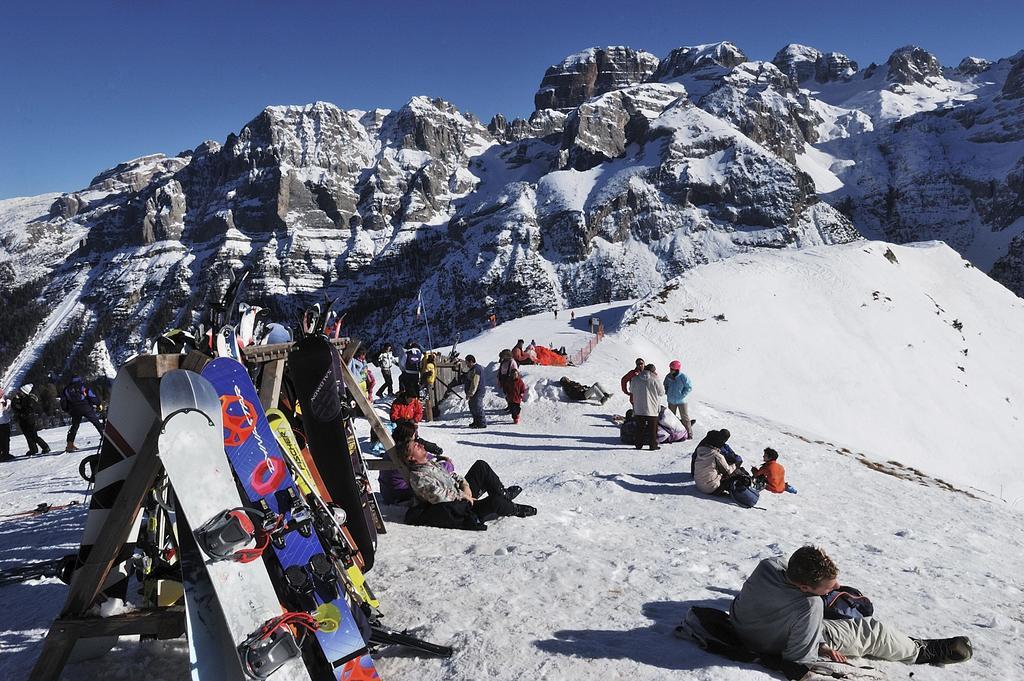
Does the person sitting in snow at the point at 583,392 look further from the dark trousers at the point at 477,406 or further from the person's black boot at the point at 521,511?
the person's black boot at the point at 521,511

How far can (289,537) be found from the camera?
12.4ft

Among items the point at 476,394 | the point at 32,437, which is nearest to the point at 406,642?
the point at 476,394

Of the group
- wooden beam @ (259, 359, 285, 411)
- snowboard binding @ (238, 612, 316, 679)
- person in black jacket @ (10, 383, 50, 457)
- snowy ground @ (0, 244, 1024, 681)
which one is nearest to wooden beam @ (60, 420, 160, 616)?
snowy ground @ (0, 244, 1024, 681)

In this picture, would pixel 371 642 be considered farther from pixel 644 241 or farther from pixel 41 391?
pixel 644 241

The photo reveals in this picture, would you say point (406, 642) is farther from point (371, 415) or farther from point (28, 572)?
point (28, 572)

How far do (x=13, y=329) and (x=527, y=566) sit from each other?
24923 centimetres

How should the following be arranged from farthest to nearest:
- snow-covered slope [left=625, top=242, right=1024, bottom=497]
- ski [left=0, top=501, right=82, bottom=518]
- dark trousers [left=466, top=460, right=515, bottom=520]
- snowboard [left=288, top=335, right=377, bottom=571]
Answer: snow-covered slope [left=625, top=242, right=1024, bottom=497], ski [left=0, top=501, right=82, bottom=518], dark trousers [left=466, top=460, right=515, bottom=520], snowboard [left=288, top=335, right=377, bottom=571]

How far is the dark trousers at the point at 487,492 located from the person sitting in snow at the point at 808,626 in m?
3.31

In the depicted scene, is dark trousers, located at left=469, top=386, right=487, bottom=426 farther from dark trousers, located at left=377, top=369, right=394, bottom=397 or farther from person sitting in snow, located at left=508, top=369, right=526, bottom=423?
dark trousers, located at left=377, top=369, right=394, bottom=397

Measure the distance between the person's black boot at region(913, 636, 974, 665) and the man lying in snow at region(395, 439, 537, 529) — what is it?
424cm

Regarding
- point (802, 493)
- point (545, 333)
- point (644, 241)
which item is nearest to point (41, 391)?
point (802, 493)

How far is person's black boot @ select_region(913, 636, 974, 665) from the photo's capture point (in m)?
4.33

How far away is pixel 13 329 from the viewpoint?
Answer: 189250 millimetres

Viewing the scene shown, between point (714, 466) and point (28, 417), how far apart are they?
632 inches
